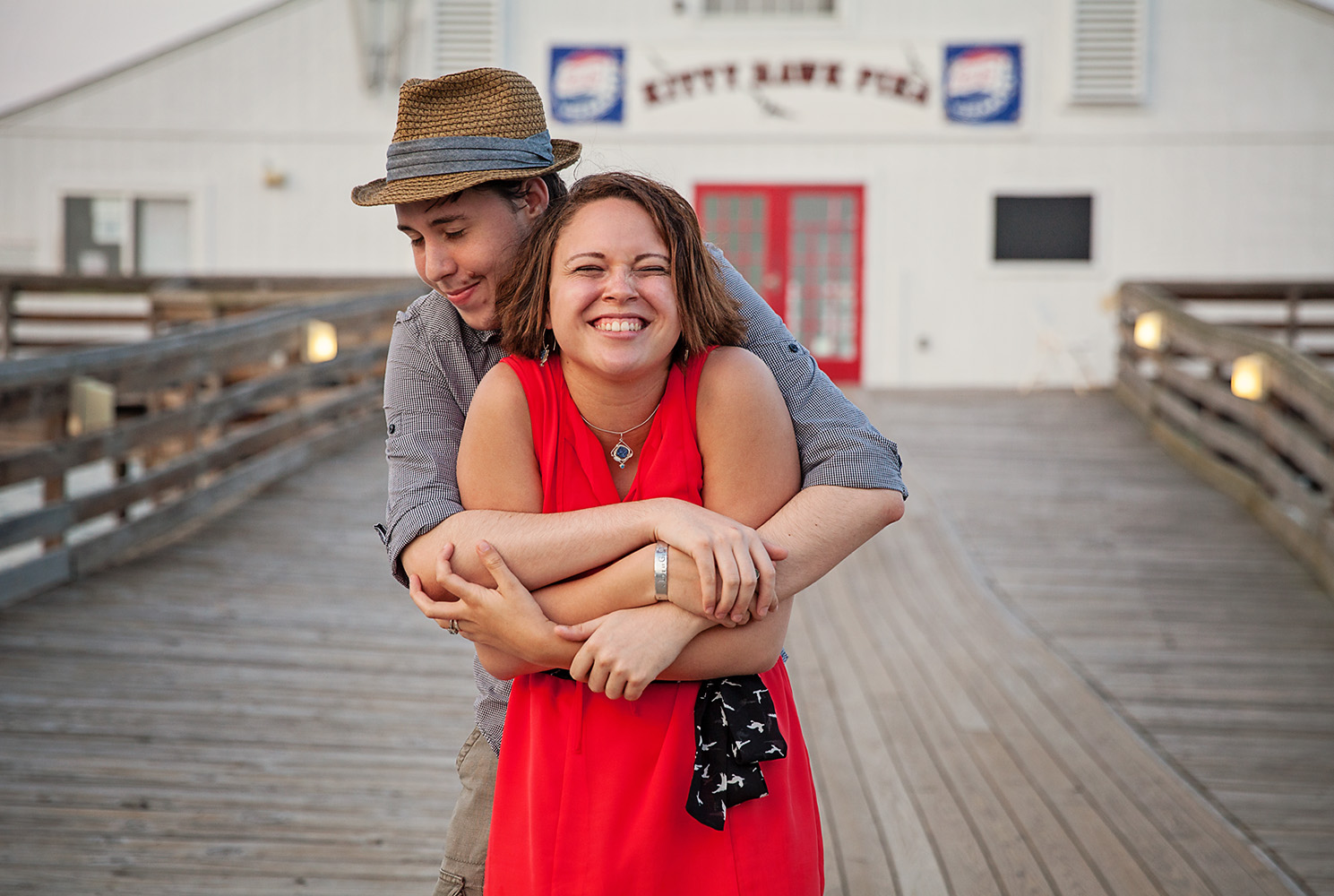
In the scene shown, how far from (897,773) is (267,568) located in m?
3.18

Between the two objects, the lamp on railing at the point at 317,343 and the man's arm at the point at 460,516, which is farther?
the lamp on railing at the point at 317,343

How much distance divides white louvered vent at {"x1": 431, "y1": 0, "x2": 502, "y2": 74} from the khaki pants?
A: 1047 centimetres

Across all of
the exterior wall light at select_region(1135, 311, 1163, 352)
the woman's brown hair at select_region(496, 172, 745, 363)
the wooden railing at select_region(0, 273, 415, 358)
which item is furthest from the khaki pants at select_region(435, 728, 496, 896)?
the wooden railing at select_region(0, 273, 415, 358)

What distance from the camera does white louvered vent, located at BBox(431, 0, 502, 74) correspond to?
11211 millimetres

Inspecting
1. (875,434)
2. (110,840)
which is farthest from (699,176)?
(875,434)

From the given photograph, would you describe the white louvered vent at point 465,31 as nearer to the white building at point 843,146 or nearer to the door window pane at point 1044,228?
the white building at point 843,146

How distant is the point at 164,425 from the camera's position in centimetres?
563

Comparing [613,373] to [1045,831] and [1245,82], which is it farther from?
[1245,82]

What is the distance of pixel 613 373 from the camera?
1400mm

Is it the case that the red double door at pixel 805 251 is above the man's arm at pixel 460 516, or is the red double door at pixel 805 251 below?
above

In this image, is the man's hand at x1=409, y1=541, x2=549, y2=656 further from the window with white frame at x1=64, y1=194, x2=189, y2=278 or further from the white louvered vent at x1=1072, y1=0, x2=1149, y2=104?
the window with white frame at x1=64, y1=194, x2=189, y2=278

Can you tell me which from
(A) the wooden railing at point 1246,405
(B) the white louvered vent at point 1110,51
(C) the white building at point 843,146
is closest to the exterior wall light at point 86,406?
(A) the wooden railing at point 1246,405

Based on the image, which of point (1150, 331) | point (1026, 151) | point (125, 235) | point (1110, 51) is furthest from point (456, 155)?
point (125, 235)

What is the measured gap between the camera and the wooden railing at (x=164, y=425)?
4.68m
